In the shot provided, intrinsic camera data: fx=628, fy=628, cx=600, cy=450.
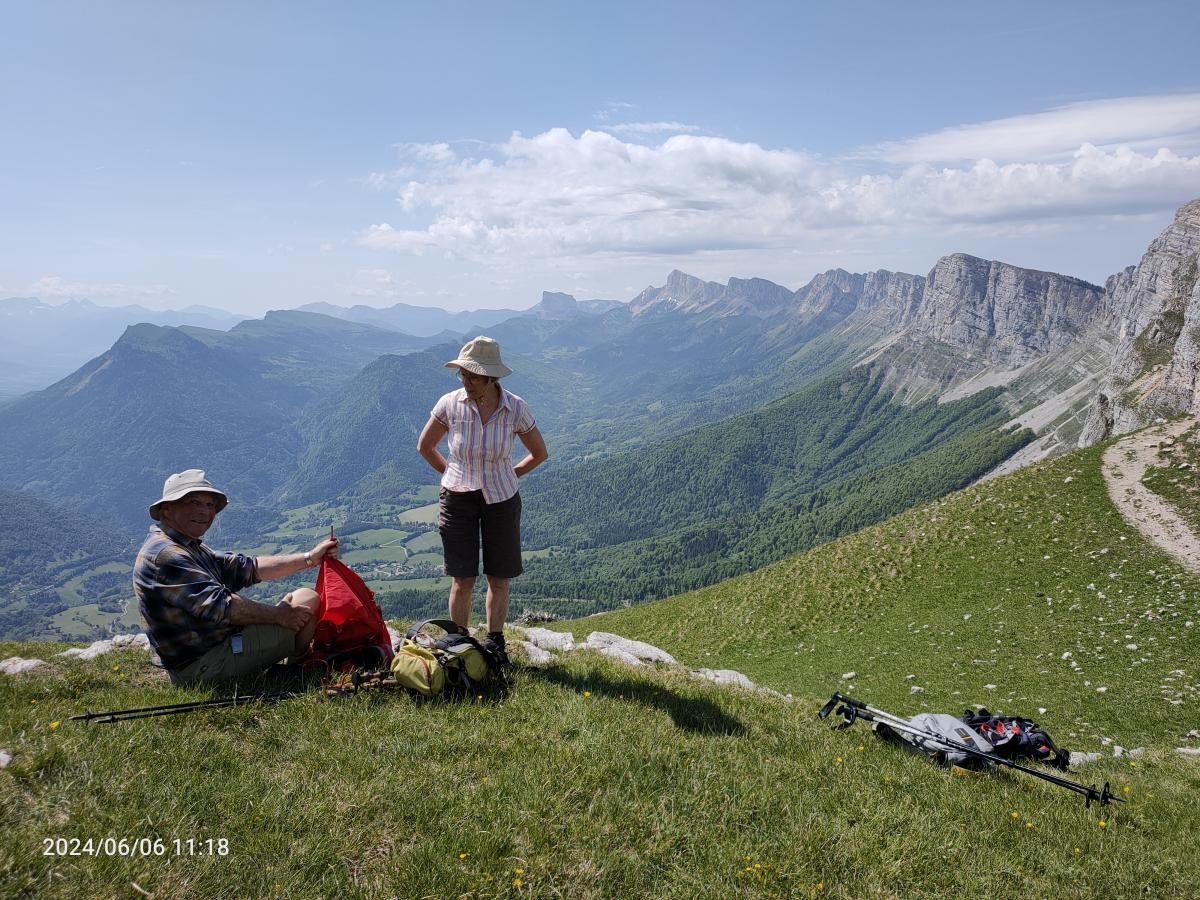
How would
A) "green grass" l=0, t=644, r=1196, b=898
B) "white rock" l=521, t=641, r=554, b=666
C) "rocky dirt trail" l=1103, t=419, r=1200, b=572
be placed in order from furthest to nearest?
"rocky dirt trail" l=1103, t=419, r=1200, b=572, "white rock" l=521, t=641, r=554, b=666, "green grass" l=0, t=644, r=1196, b=898

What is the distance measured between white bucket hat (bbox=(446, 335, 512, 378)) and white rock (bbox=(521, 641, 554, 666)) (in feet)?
15.7

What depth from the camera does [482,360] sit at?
867cm

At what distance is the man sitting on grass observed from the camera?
731 centimetres

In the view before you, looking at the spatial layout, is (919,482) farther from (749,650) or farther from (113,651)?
(113,651)

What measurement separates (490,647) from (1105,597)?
1053 inches

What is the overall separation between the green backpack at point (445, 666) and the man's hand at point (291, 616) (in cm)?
131

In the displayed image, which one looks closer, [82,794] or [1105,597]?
[82,794]

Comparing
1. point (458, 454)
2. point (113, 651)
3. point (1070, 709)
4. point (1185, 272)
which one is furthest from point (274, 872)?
point (1185, 272)

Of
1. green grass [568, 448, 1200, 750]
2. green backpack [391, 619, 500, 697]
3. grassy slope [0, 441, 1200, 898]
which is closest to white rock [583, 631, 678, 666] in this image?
grassy slope [0, 441, 1200, 898]

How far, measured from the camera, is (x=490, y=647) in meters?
8.81

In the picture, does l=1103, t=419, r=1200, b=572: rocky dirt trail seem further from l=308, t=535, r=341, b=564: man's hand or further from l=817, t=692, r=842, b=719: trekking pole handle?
l=308, t=535, r=341, b=564: man's hand

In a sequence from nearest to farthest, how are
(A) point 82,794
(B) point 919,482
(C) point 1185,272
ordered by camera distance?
(A) point 82,794 < (C) point 1185,272 < (B) point 919,482

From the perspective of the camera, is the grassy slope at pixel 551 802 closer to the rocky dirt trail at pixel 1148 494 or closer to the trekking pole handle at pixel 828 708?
the trekking pole handle at pixel 828 708

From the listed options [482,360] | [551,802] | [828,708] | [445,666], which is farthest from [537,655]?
[551,802]
